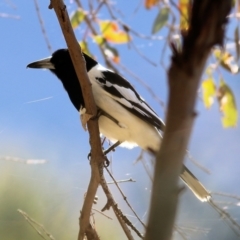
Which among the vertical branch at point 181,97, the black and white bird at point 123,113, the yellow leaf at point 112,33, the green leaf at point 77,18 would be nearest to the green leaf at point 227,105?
the black and white bird at point 123,113

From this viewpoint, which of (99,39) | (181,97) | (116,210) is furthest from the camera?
(99,39)

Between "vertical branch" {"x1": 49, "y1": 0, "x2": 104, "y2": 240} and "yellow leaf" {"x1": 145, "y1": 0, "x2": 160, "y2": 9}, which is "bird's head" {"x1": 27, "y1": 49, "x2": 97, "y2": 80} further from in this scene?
"vertical branch" {"x1": 49, "y1": 0, "x2": 104, "y2": 240}

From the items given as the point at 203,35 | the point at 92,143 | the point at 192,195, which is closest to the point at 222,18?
the point at 203,35

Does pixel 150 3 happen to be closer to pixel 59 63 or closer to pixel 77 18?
pixel 77 18

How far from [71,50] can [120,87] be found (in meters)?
0.41

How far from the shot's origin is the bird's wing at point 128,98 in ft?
3.44

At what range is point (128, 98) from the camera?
1070 mm

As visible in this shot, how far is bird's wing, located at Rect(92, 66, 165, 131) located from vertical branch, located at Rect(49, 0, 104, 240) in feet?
0.79

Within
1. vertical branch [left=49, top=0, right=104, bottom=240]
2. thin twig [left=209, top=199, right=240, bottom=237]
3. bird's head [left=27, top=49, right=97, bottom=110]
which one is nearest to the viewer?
vertical branch [left=49, top=0, right=104, bottom=240]

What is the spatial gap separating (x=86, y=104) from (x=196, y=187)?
0.38 metres

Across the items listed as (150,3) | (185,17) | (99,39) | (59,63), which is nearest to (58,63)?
(59,63)

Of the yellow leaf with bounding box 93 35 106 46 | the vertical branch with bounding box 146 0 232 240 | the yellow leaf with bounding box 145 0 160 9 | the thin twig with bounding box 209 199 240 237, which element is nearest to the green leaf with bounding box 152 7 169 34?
the yellow leaf with bounding box 145 0 160 9

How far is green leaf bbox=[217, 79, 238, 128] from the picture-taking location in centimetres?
90

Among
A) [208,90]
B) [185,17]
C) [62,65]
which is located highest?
[62,65]
